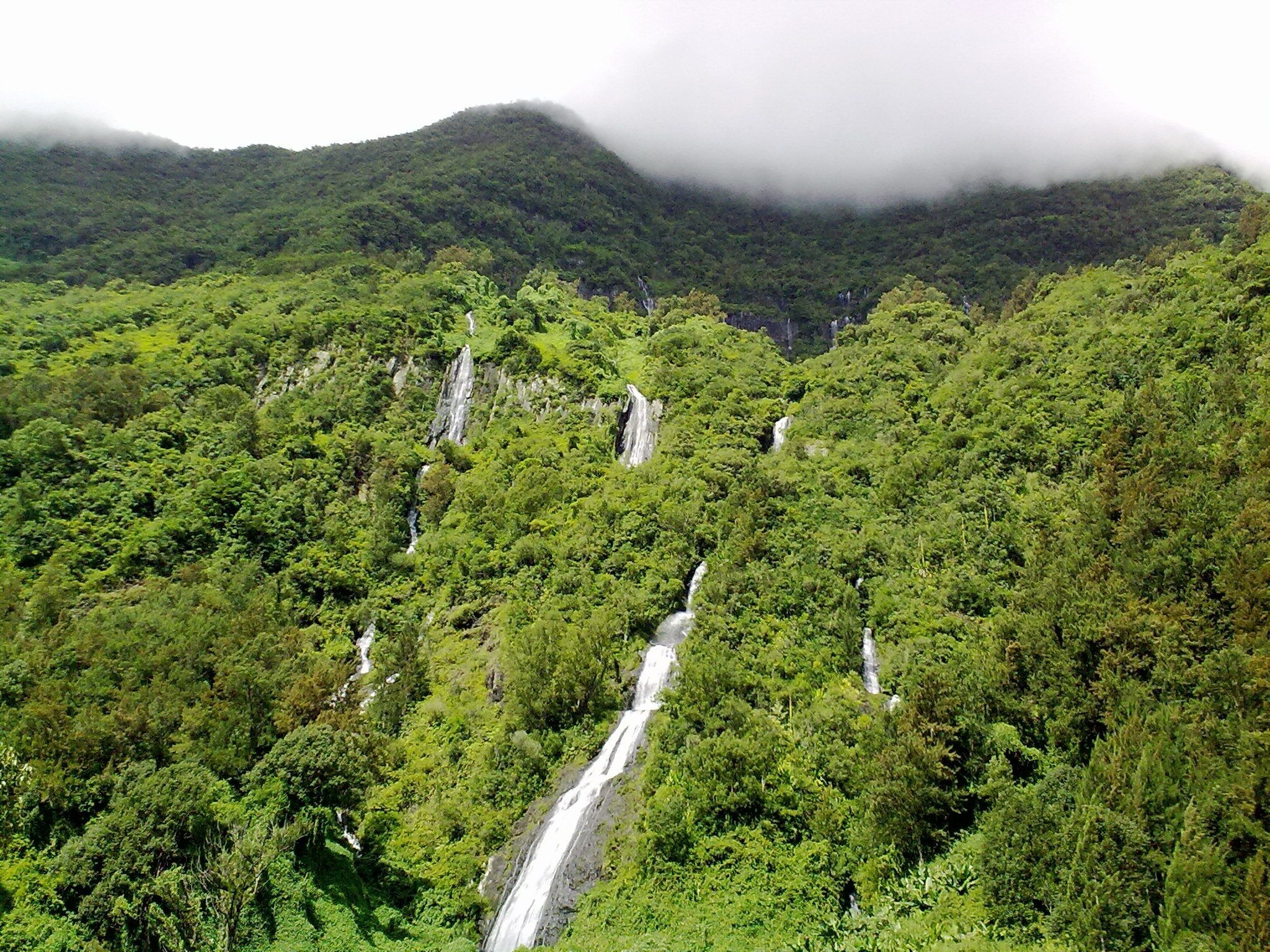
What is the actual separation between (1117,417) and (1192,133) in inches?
5520

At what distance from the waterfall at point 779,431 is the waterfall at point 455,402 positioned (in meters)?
29.8

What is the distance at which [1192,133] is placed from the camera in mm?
Answer: 140125

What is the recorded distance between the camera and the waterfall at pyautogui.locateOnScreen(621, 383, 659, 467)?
65938mm

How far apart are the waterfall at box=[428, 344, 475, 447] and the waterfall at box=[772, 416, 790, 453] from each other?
97.6ft

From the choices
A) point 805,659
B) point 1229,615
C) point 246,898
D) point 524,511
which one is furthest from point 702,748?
point 524,511

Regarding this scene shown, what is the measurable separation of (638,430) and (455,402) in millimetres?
19583

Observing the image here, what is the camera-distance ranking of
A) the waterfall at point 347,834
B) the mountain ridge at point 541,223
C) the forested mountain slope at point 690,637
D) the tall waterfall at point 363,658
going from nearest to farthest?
the forested mountain slope at point 690,637
the waterfall at point 347,834
the tall waterfall at point 363,658
the mountain ridge at point 541,223

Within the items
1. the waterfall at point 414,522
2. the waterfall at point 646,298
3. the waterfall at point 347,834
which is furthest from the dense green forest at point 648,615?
the waterfall at point 646,298

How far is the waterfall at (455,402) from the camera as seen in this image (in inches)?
2793

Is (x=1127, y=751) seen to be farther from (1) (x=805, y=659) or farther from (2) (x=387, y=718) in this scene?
(2) (x=387, y=718)

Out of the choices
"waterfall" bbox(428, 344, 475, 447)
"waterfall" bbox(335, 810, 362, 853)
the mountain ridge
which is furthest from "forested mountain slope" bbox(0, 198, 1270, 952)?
the mountain ridge

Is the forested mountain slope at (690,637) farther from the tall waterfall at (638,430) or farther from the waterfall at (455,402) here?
the tall waterfall at (638,430)

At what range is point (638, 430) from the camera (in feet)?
223

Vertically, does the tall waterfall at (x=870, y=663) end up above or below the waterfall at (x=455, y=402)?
below
